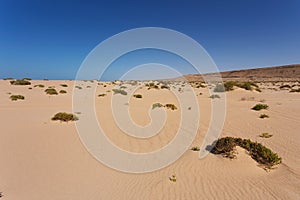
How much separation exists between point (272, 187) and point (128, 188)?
312 cm

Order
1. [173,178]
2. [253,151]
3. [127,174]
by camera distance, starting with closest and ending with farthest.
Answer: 1. [173,178]
2. [127,174]
3. [253,151]

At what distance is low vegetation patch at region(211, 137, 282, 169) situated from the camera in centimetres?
545

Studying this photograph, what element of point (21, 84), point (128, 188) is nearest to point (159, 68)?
point (128, 188)

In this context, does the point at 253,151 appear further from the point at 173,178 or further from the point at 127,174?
the point at 127,174

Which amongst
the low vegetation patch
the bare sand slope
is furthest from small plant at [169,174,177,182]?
the low vegetation patch

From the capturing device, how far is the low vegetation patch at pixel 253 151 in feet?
17.9

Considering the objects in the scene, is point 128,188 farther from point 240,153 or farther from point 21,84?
point 21,84

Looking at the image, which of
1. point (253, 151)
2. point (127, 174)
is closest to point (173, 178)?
point (127, 174)

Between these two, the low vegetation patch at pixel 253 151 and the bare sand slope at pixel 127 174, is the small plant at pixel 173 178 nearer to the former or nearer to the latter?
the bare sand slope at pixel 127 174

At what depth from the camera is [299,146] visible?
656 centimetres

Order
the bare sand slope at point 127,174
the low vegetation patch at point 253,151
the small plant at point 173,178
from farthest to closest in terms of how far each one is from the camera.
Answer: the low vegetation patch at point 253,151, the small plant at point 173,178, the bare sand slope at point 127,174

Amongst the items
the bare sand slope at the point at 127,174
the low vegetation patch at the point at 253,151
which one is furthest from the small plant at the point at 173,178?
the low vegetation patch at the point at 253,151

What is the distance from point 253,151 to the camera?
235 inches

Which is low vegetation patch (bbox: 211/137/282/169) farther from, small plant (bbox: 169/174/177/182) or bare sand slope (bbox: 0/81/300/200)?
small plant (bbox: 169/174/177/182)
